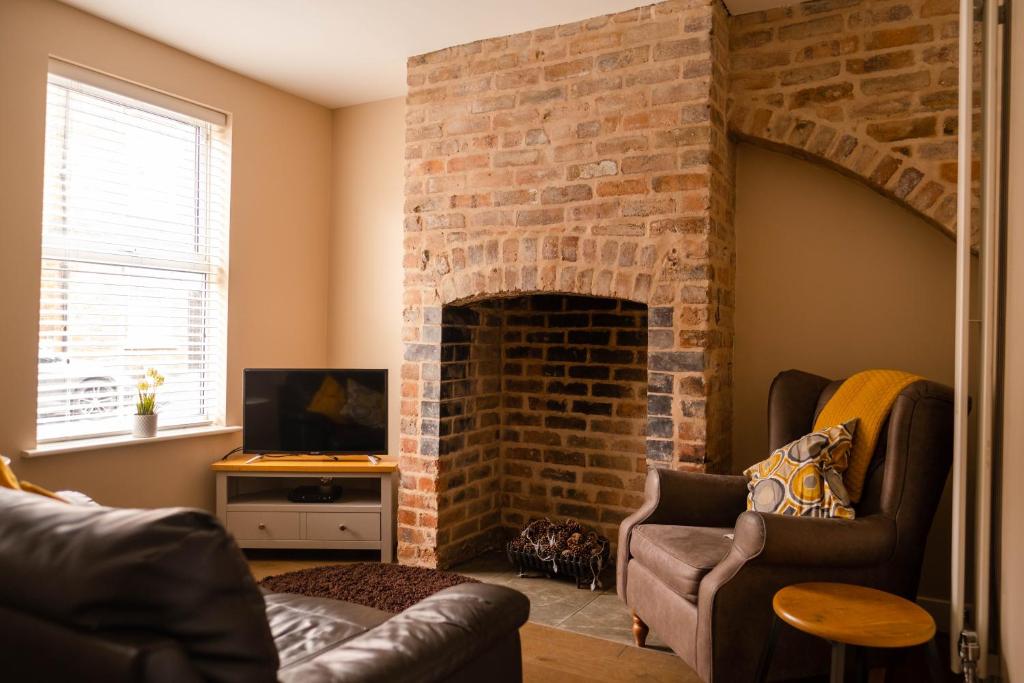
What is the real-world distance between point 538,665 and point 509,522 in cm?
163

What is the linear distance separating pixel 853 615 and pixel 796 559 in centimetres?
40

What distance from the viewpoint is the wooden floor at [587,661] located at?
2650 mm

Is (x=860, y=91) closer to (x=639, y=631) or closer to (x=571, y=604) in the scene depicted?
(x=639, y=631)

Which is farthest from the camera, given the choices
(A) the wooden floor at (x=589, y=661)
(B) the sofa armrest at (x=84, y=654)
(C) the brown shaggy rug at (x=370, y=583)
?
(C) the brown shaggy rug at (x=370, y=583)

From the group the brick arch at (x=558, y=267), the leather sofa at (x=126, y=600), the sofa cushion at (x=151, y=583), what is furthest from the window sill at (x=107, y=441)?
the sofa cushion at (x=151, y=583)

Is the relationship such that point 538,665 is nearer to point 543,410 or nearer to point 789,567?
point 789,567

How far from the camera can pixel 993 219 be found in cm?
231

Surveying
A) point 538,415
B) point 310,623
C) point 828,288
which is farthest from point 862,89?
point 310,623

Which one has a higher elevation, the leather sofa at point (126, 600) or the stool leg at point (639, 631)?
the leather sofa at point (126, 600)

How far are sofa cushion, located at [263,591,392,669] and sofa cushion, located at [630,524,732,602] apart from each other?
1.11 meters

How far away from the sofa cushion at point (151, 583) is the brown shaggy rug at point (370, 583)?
2.21 metres

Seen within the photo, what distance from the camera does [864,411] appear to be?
273cm

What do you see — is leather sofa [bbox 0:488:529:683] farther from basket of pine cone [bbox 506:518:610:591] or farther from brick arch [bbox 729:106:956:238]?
brick arch [bbox 729:106:956:238]

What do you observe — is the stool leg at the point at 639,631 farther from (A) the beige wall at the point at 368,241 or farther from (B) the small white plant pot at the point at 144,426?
(B) the small white plant pot at the point at 144,426
